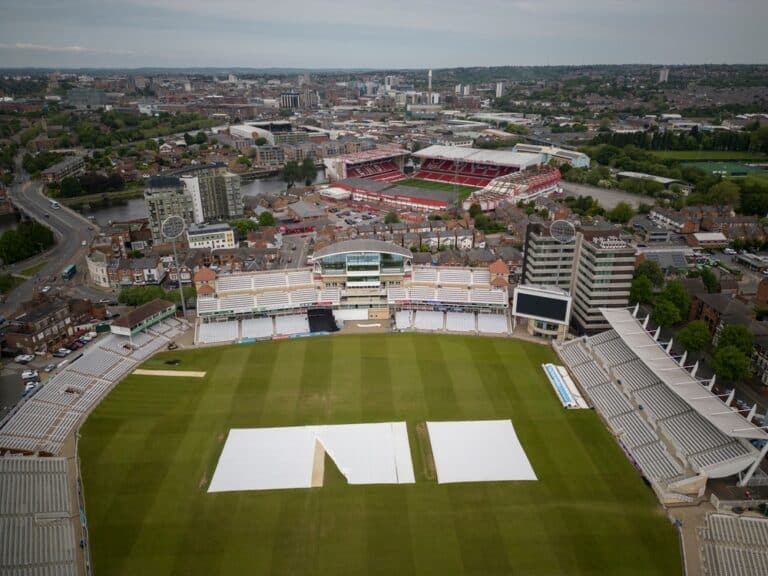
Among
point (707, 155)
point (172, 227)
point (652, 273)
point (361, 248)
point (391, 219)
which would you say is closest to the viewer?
point (361, 248)

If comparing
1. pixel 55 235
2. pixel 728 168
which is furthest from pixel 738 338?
pixel 728 168

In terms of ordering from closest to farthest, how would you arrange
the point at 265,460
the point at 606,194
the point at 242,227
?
the point at 265,460 < the point at 242,227 < the point at 606,194

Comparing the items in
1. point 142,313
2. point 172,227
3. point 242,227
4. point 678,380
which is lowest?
point 242,227

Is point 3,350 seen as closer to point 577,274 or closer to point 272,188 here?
point 577,274

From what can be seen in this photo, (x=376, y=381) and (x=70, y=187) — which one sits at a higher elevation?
(x=70, y=187)

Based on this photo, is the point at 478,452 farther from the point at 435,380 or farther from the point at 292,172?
the point at 292,172

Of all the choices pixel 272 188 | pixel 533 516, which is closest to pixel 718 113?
pixel 272 188

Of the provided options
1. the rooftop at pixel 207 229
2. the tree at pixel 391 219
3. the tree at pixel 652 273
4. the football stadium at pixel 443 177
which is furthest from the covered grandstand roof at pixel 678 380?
the football stadium at pixel 443 177
